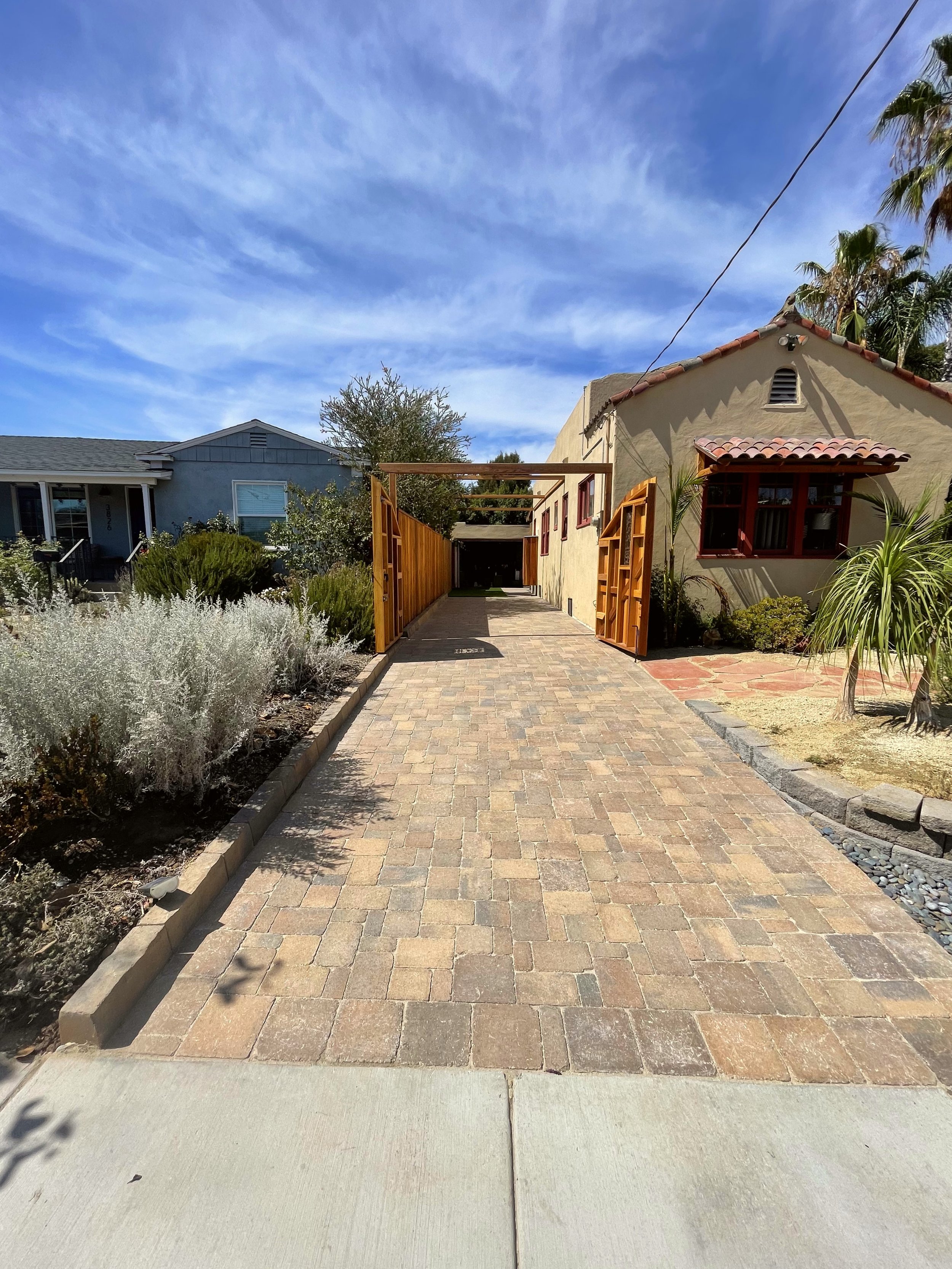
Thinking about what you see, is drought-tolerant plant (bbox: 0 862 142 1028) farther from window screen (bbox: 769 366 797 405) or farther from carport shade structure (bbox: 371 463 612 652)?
window screen (bbox: 769 366 797 405)

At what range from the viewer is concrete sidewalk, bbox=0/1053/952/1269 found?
140cm

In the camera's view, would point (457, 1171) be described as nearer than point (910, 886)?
Yes

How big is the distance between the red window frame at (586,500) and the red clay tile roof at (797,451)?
2.56 meters

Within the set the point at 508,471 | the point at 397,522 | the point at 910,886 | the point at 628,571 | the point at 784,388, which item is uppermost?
the point at 784,388

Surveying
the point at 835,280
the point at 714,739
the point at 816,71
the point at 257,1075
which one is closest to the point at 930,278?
the point at 835,280

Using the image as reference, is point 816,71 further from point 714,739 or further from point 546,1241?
point 546,1241

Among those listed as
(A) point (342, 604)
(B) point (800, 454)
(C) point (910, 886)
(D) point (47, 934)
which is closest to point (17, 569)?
(A) point (342, 604)

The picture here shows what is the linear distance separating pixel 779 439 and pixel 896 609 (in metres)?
5.52

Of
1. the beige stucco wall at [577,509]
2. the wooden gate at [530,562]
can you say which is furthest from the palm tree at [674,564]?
the wooden gate at [530,562]

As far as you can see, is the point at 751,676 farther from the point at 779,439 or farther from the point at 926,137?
the point at 926,137

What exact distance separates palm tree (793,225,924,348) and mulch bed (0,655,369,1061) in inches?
675

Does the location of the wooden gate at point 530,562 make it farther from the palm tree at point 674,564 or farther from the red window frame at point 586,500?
the palm tree at point 674,564

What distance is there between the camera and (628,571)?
855 centimetres

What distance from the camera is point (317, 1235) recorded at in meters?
1.43
